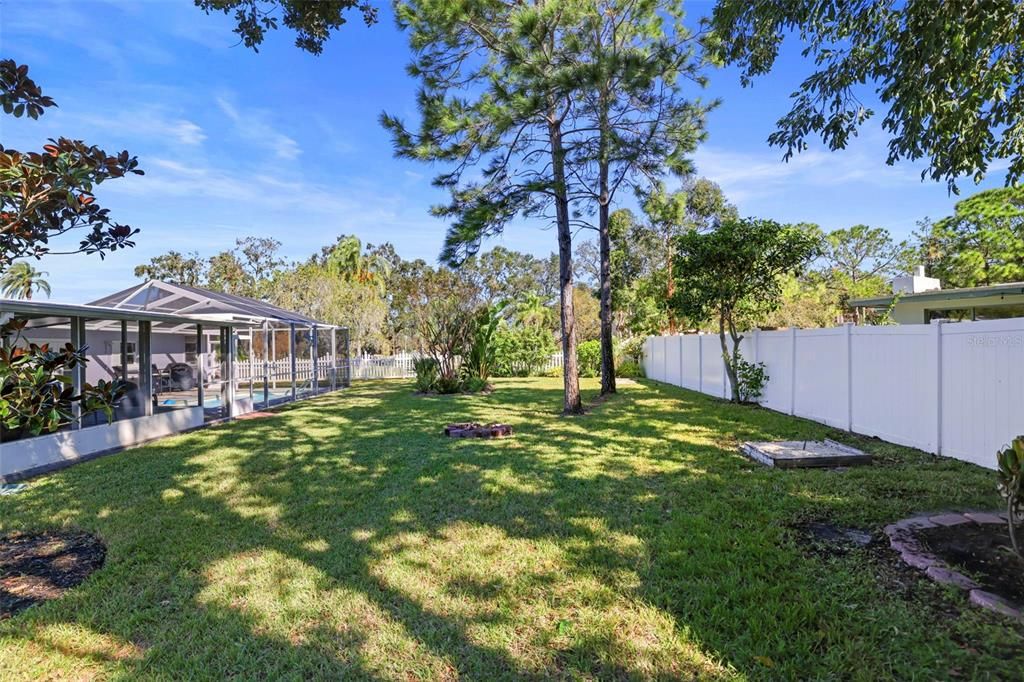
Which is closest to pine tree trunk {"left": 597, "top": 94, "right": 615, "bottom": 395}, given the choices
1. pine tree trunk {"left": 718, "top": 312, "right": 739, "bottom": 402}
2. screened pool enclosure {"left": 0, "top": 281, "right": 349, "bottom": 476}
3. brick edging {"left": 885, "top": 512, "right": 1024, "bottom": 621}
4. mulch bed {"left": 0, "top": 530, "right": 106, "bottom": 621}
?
pine tree trunk {"left": 718, "top": 312, "right": 739, "bottom": 402}

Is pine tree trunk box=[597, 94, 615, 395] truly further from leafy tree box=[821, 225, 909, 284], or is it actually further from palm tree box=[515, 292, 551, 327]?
leafy tree box=[821, 225, 909, 284]

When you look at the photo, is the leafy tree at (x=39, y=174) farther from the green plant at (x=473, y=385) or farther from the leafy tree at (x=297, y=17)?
the green plant at (x=473, y=385)

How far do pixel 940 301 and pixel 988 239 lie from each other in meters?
7.24

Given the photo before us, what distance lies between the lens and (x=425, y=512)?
A: 14.2 ft

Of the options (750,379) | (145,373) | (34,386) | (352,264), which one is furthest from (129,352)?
(352,264)

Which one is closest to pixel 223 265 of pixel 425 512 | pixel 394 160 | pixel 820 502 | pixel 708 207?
pixel 394 160

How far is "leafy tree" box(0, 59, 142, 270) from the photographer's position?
2248 mm

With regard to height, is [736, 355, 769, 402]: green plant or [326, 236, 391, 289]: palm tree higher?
[326, 236, 391, 289]: palm tree

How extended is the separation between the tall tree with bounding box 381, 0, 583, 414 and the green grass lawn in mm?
5168

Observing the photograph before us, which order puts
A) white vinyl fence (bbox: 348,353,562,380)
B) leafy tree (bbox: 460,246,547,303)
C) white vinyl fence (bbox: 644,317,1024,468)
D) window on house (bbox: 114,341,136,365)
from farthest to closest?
leafy tree (bbox: 460,246,547,303) < white vinyl fence (bbox: 348,353,562,380) < window on house (bbox: 114,341,136,365) < white vinyl fence (bbox: 644,317,1024,468)

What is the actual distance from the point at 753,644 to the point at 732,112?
10832mm

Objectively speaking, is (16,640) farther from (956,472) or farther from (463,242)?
(463,242)

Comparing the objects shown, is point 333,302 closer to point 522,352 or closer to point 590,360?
point 522,352

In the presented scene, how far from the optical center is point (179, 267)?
96.8 feet
